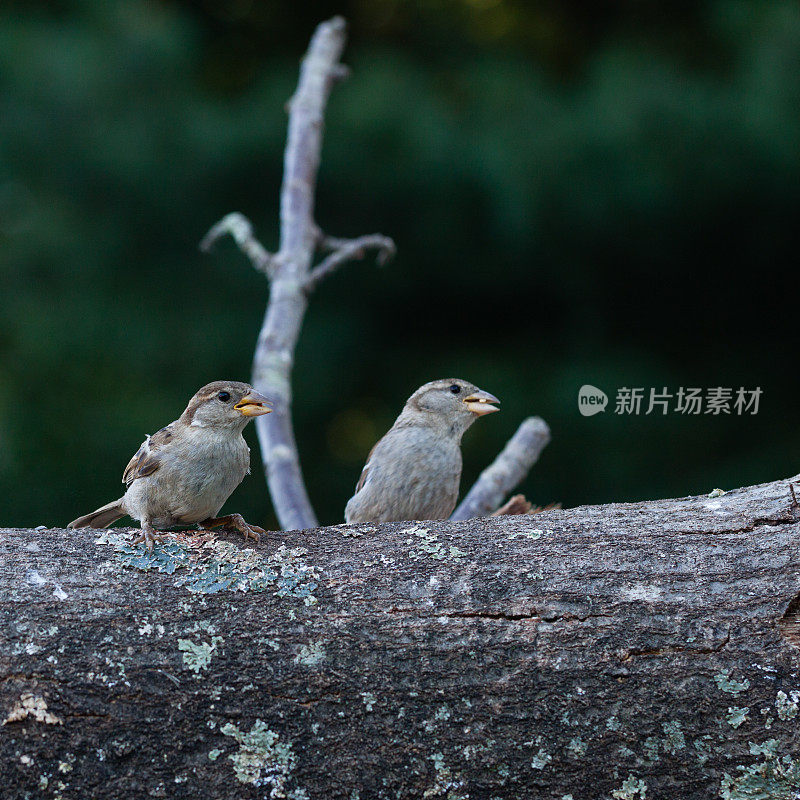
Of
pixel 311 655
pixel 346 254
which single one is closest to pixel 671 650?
pixel 311 655

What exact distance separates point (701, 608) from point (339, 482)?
4.44 metres

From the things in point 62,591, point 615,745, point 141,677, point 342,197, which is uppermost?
point 342,197

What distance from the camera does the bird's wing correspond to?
2.29 m

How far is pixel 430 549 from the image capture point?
1.96 metres

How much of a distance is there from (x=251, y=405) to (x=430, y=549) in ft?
2.09

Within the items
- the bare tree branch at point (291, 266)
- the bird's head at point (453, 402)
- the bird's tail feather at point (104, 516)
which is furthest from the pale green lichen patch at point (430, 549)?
the bare tree branch at point (291, 266)

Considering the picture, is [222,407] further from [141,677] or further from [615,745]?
[615,745]

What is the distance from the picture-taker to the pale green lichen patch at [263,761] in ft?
5.64

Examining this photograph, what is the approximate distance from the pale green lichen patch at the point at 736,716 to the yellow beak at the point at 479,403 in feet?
4.64

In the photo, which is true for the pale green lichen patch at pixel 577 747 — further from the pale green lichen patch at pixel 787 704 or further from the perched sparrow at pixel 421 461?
the perched sparrow at pixel 421 461

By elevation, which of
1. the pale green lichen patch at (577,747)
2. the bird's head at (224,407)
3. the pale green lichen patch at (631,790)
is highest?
the bird's head at (224,407)

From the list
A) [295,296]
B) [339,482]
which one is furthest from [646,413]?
[295,296]

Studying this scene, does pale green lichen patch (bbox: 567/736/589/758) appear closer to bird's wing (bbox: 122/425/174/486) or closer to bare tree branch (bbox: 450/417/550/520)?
bird's wing (bbox: 122/425/174/486)

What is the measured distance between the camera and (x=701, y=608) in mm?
1831
